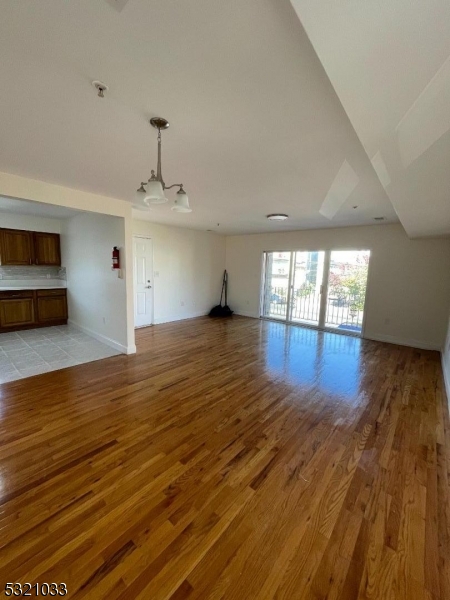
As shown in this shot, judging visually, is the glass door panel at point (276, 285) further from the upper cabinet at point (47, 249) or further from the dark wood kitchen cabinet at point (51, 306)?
the upper cabinet at point (47, 249)

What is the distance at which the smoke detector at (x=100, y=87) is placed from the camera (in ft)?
4.56

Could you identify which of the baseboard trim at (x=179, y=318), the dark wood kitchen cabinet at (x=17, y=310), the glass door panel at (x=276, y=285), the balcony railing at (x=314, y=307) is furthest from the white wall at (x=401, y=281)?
the dark wood kitchen cabinet at (x=17, y=310)

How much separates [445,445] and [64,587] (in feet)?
9.14

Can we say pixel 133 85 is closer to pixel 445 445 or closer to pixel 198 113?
pixel 198 113

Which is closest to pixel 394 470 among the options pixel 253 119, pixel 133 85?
pixel 253 119

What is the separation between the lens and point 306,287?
6.43m

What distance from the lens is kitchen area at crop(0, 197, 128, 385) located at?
4328mm

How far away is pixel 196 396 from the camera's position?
2797 millimetres

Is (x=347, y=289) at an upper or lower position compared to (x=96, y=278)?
lower

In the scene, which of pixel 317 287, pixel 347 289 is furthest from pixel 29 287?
pixel 347 289

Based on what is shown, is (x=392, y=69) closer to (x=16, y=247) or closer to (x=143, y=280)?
(x=143, y=280)

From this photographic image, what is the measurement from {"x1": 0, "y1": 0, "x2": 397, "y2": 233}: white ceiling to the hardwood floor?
2.40 metres

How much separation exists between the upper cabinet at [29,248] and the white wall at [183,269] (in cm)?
197

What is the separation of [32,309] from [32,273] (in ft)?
2.96
